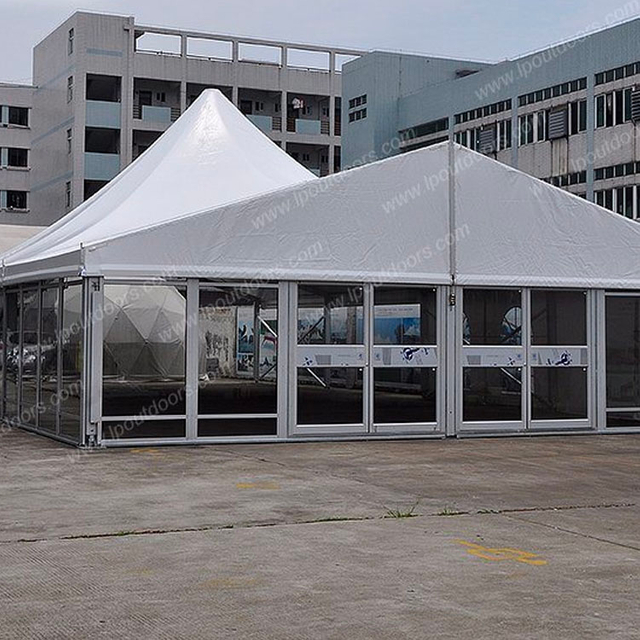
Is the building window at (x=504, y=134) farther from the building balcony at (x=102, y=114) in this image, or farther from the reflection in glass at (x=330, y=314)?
the reflection in glass at (x=330, y=314)

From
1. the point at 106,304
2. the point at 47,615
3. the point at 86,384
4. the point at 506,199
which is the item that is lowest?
the point at 47,615

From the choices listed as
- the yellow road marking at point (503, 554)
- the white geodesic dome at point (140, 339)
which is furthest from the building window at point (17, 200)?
the yellow road marking at point (503, 554)

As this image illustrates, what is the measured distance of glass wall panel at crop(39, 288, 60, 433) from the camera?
1652cm

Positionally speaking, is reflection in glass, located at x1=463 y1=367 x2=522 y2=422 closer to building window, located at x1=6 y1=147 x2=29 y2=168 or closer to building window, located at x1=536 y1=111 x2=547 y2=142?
building window, located at x1=536 y1=111 x2=547 y2=142

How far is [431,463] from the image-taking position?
1405 cm

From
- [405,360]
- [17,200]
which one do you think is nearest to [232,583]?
[405,360]

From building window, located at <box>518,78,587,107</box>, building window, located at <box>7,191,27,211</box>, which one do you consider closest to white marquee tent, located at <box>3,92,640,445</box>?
building window, located at <box>518,78,587,107</box>

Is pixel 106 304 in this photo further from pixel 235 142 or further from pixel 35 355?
pixel 235 142

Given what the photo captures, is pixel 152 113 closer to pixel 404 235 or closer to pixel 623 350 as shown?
pixel 623 350

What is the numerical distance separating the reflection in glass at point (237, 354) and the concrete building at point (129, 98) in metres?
43.5

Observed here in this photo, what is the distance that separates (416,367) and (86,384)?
15.4 feet

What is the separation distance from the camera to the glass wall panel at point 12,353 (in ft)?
61.8

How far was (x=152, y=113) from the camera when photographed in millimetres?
60375

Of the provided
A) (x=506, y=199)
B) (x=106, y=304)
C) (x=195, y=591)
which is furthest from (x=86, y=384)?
(x=195, y=591)
